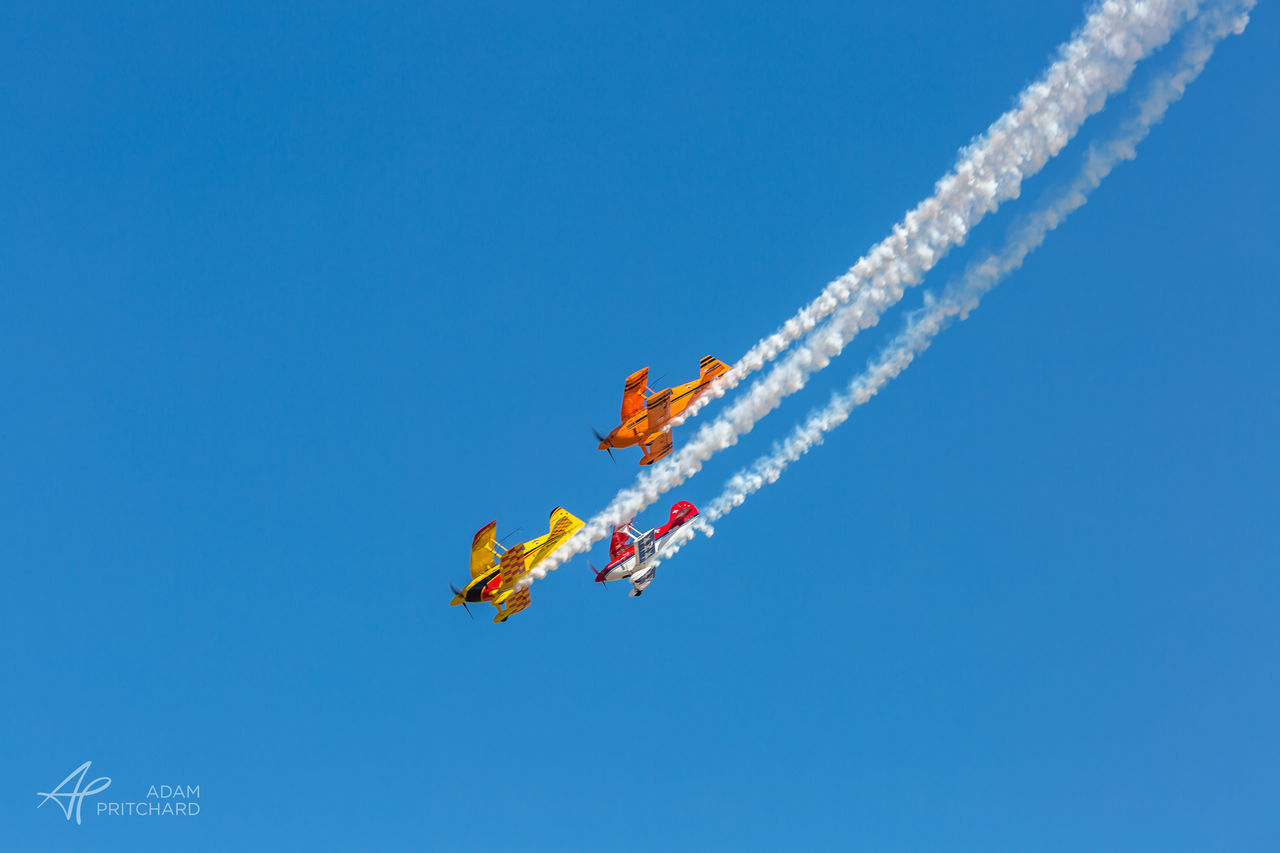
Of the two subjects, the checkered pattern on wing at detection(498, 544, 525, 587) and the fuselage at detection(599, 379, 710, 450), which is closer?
the fuselage at detection(599, 379, 710, 450)

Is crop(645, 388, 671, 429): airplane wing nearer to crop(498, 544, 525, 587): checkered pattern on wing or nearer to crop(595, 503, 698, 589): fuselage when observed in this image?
crop(595, 503, 698, 589): fuselage

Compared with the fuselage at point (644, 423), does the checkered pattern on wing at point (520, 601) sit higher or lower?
lower

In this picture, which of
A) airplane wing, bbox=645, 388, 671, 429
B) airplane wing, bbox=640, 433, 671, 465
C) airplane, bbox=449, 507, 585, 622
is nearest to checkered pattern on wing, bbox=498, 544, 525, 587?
airplane, bbox=449, 507, 585, 622

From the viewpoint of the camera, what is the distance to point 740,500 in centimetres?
4809

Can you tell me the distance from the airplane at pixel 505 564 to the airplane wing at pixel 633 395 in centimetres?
568

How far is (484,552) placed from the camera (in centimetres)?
5053

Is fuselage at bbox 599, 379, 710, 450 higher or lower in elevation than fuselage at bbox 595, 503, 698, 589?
higher

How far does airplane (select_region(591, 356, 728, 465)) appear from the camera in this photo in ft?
152

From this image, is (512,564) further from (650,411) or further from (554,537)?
(650,411)

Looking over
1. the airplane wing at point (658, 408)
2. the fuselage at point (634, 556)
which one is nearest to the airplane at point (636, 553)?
the fuselage at point (634, 556)

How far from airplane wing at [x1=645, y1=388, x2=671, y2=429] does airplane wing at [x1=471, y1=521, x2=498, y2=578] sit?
8.39 meters

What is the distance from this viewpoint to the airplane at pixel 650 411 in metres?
46.4

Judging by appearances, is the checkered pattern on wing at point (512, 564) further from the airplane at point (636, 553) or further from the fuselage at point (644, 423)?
the fuselage at point (644, 423)

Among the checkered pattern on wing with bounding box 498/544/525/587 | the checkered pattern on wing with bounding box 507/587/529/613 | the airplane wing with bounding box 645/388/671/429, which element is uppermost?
the airplane wing with bounding box 645/388/671/429
